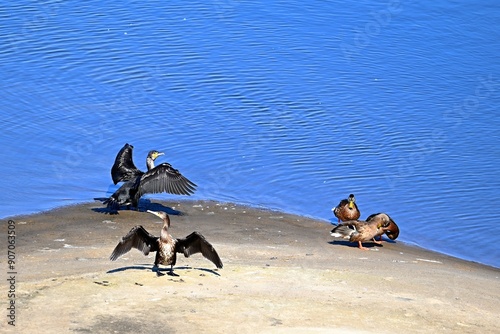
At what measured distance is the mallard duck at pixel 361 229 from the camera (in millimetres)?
15094

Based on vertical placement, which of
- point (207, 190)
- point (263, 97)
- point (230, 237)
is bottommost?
point (230, 237)

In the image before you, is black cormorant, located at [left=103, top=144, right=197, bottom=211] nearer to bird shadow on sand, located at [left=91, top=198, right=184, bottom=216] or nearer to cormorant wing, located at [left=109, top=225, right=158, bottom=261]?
bird shadow on sand, located at [left=91, top=198, right=184, bottom=216]

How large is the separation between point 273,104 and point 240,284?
938cm

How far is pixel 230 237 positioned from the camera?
50.2 ft

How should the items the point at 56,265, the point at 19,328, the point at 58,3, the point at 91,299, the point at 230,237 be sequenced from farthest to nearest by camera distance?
1. the point at 58,3
2. the point at 230,237
3. the point at 56,265
4. the point at 91,299
5. the point at 19,328

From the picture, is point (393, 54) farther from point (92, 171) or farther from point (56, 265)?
point (56, 265)

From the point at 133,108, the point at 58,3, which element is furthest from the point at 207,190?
the point at 58,3

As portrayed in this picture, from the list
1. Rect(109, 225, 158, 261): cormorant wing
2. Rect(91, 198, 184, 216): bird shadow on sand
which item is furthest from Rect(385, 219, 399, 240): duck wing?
Rect(109, 225, 158, 261): cormorant wing

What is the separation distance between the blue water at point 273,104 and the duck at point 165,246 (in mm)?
3929

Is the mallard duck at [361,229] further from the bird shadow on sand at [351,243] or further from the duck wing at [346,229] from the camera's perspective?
the bird shadow on sand at [351,243]

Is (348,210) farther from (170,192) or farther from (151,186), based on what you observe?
(151,186)

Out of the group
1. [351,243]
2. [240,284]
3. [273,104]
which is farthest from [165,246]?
[273,104]

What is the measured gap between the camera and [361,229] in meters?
15.2

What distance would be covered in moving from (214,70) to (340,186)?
19.6ft
